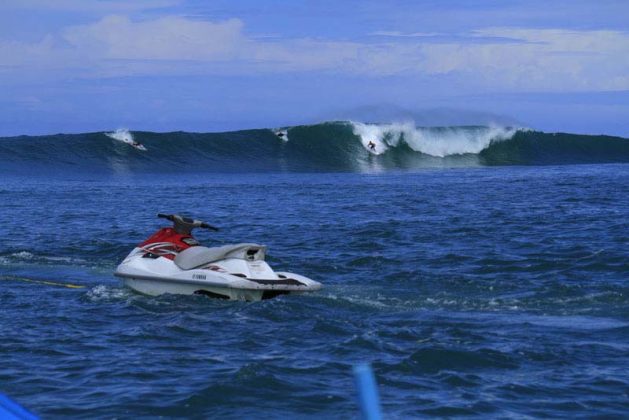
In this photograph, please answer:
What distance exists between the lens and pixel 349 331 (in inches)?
439

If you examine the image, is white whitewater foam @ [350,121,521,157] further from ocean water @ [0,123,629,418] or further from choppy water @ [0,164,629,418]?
choppy water @ [0,164,629,418]

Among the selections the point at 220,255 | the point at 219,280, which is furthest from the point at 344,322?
the point at 220,255

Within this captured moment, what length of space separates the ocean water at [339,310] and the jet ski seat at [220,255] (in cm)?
57

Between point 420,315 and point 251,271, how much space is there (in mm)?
2221

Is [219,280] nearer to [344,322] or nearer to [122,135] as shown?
[344,322]

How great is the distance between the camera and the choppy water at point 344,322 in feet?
28.7

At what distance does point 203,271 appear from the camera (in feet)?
43.1

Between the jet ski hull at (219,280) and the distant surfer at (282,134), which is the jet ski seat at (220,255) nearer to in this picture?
the jet ski hull at (219,280)

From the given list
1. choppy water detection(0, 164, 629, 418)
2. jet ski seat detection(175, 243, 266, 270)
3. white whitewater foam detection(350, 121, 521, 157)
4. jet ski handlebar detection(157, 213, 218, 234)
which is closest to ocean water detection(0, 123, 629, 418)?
choppy water detection(0, 164, 629, 418)

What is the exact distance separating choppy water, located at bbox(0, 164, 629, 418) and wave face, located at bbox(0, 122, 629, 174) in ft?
71.1

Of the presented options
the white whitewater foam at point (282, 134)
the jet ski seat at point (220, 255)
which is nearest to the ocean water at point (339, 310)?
the jet ski seat at point (220, 255)

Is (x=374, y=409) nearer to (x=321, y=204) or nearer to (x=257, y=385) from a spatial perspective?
(x=257, y=385)

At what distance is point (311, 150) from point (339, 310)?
38459 millimetres

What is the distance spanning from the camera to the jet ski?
12922 millimetres
